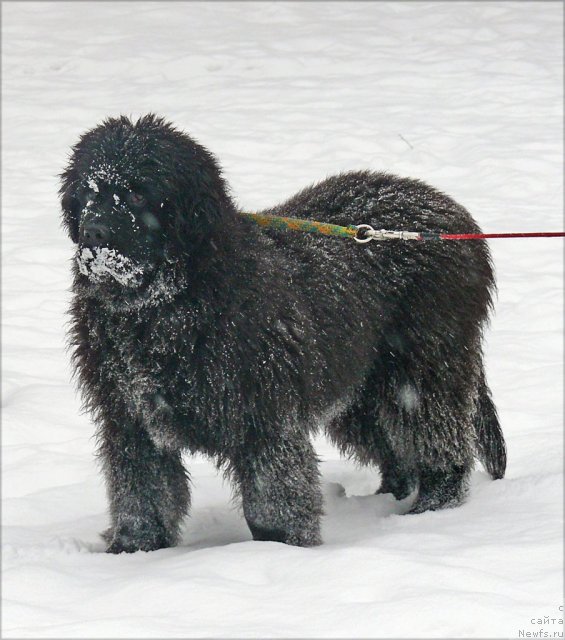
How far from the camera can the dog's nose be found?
3.54 metres

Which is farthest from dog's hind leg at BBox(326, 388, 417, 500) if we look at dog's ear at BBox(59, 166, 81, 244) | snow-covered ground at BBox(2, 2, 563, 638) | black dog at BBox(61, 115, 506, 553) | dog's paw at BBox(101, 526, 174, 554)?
dog's ear at BBox(59, 166, 81, 244)

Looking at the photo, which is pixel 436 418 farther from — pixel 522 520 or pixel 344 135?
pixel 344 135

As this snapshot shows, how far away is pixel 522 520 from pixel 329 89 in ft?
28.8

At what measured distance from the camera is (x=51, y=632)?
9.54 ft

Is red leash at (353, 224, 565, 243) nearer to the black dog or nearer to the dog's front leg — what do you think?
the black dog

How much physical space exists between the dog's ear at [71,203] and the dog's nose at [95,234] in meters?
0.35

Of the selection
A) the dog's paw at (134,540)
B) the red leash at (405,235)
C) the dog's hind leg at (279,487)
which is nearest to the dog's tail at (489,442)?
the red leash at (405,235)

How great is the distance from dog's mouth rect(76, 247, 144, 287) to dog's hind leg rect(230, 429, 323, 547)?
Result: 0.84m

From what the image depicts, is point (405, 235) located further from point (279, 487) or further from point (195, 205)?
point (279, 487)

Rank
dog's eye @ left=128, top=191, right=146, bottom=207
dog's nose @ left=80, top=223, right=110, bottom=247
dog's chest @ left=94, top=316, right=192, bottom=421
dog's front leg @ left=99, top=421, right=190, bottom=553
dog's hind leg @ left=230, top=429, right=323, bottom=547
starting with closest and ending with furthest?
dog's nose @ left=80, top=223, right=110, bottom=247 < dog's eye @ left=128, top=191, right=146, bottom=207 < dog's chest @ left=94, top=316, right=192, bottom=421 < dog's hind leg @ left=230, top=429, right=323, bottom=547 < dog's front leg @ left=99, top=421, right=190, bottom=553

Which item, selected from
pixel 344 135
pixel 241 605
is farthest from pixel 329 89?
pixel 241 605

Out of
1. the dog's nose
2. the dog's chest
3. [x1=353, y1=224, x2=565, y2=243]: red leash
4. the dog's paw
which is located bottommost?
the dog's paw

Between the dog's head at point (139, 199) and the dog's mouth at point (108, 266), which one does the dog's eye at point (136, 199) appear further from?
the dog's mouth at point (108, 266)

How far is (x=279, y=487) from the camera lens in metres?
4.01
